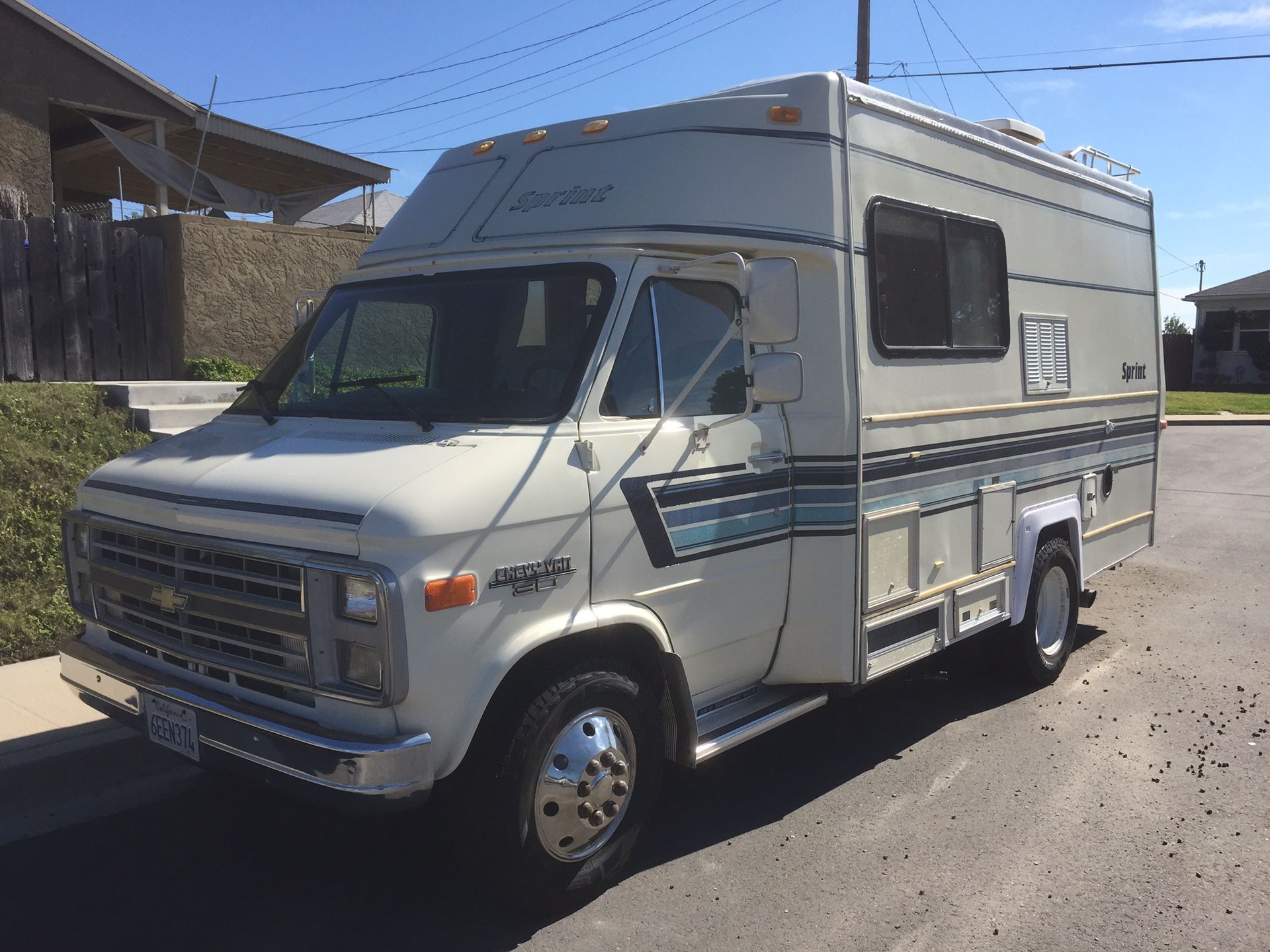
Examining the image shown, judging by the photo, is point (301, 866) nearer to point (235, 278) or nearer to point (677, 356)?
point (677, 356)

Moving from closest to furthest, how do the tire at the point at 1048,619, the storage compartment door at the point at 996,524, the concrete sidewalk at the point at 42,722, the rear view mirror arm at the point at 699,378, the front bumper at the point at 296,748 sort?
the front bumper at the point at 296,748, the rear view mirror arm at the point at 699,378, the concrete sidewalk at the point at 42,722, the storage compartment door at the point at 996,524, the tire at the point at 1048,619

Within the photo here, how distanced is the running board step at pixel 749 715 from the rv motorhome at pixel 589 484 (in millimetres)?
17

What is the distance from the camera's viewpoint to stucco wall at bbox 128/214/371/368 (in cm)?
1076

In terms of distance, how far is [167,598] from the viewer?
12.4 feet

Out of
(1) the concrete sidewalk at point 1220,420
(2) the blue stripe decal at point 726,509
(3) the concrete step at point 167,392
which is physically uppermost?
(3) the concrete step at point 167,392

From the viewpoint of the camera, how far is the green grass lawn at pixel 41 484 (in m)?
6.45

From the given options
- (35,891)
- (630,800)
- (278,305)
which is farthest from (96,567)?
(278,305)

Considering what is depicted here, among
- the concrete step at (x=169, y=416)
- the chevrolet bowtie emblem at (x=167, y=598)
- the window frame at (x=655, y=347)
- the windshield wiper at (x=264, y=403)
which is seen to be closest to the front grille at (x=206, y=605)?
the chevrolet bowtie emblem at (x=167, y=598)

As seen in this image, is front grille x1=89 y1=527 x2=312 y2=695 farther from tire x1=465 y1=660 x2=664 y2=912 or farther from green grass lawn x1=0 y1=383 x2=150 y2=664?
green grass lawn x1=0 y1=383 x2=150 y2=664

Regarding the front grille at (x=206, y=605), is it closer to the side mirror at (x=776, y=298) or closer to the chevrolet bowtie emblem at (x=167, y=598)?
the chevrolet bowtie emblem at (x=167, y=598)

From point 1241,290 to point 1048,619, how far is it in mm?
36175

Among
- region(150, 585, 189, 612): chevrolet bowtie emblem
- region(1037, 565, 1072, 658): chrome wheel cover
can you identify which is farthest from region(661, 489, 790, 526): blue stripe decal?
region(1037, 565, 1072, 658): chrome wheel cover

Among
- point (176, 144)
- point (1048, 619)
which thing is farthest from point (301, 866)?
point (176, 144)

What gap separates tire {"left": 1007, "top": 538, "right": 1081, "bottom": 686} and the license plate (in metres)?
4.52
